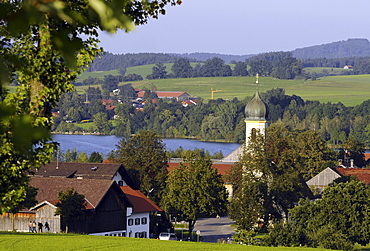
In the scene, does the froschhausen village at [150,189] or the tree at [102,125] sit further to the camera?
the tree at [102,125]

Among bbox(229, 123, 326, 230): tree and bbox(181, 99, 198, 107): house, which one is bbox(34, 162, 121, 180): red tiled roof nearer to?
bbox(229, 123, 326, 230): tree

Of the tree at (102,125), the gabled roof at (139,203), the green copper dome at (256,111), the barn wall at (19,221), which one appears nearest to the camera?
the barn wall at (19,221)

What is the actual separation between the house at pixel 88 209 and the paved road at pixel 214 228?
207 inches

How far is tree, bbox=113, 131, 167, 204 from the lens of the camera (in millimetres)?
46197

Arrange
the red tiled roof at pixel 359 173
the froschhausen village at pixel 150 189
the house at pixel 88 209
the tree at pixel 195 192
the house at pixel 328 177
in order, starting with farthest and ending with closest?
the red tiled roof at pixel 359 173 < the house at pixel 328 177 < the tree at pixel 195 192 < the house at pixel 88 209 < the froschhausen village at pixel 150 189

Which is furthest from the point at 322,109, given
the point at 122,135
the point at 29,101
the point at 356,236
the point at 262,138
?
the point at 29,101

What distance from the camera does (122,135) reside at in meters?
147

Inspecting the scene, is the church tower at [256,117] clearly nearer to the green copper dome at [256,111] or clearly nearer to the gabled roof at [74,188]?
the green copper dome at [256,111]

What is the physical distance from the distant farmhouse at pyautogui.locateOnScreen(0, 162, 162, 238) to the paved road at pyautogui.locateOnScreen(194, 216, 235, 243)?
3.65m

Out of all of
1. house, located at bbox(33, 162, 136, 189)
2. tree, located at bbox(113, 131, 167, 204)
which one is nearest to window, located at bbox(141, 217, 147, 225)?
house, located at bbox(33, 162, 136, 189)

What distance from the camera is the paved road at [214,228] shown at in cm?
3850

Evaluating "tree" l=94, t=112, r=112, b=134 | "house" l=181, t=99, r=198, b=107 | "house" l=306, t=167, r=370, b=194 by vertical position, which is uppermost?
A: "house" l=306, t=167, r=370, b=194

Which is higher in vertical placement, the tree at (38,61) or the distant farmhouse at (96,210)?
the tree at (38,61)

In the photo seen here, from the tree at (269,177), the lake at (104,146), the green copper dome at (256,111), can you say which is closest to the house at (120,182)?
the tree at (269,177)
